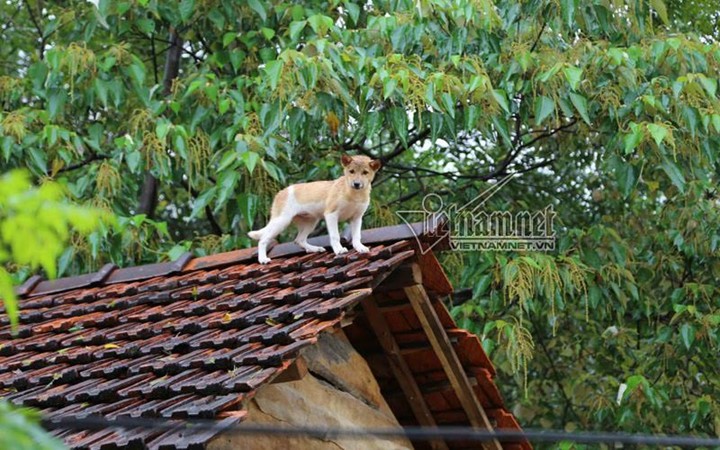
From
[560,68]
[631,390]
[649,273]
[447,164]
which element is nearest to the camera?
[560,68]

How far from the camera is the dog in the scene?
6.92 metres

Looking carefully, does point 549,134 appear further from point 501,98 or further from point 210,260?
point 210,260

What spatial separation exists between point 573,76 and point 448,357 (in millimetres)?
2305

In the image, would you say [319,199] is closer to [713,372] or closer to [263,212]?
[263,212]

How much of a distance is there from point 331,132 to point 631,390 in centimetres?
266

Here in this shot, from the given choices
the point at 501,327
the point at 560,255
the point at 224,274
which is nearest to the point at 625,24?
the point at 560,255

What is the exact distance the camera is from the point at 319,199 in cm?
718

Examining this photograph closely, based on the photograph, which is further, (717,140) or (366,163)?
(717,140)

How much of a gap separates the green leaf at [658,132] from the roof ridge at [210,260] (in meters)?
1.82

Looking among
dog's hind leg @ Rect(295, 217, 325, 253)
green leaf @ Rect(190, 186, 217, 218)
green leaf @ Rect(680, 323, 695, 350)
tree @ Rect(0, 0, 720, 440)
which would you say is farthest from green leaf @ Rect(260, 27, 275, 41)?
green leaf @ Rect(680, 323, 695, 350)

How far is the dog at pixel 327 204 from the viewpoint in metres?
6.92

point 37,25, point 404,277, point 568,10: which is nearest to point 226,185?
point 568,10

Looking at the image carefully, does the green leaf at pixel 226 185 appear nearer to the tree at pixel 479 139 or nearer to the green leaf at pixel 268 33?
the tree at pixel 479 139

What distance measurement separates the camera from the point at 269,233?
709cm
